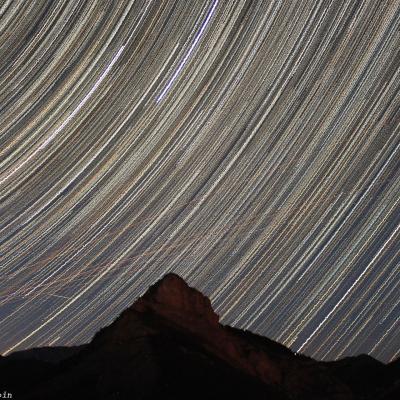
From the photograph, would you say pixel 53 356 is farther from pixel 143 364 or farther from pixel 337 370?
pixel 143 364

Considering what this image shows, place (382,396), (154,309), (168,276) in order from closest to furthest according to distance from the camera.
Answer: (382,396) < (154,309) < (168,276)

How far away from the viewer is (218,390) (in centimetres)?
2380

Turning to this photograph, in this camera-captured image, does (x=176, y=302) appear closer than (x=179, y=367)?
No

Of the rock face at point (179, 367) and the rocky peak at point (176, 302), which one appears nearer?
the rock face at point (179, 367)

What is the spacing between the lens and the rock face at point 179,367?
23.8m

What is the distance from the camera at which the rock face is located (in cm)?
2375

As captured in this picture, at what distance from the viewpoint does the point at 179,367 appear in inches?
963

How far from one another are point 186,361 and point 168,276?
9.55 meters

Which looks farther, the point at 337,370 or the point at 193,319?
the point at 337,370

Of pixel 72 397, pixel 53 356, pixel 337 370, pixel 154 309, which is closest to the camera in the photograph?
pixel 72 397

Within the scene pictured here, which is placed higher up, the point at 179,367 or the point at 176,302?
the point at 179,367

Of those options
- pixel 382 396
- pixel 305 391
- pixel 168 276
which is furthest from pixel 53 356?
pixel 382 396

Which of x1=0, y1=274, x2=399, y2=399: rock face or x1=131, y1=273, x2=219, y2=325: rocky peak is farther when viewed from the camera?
x1=131, y1=273, x2=219, y2=325: rocky peak

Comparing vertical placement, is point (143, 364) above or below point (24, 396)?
above
